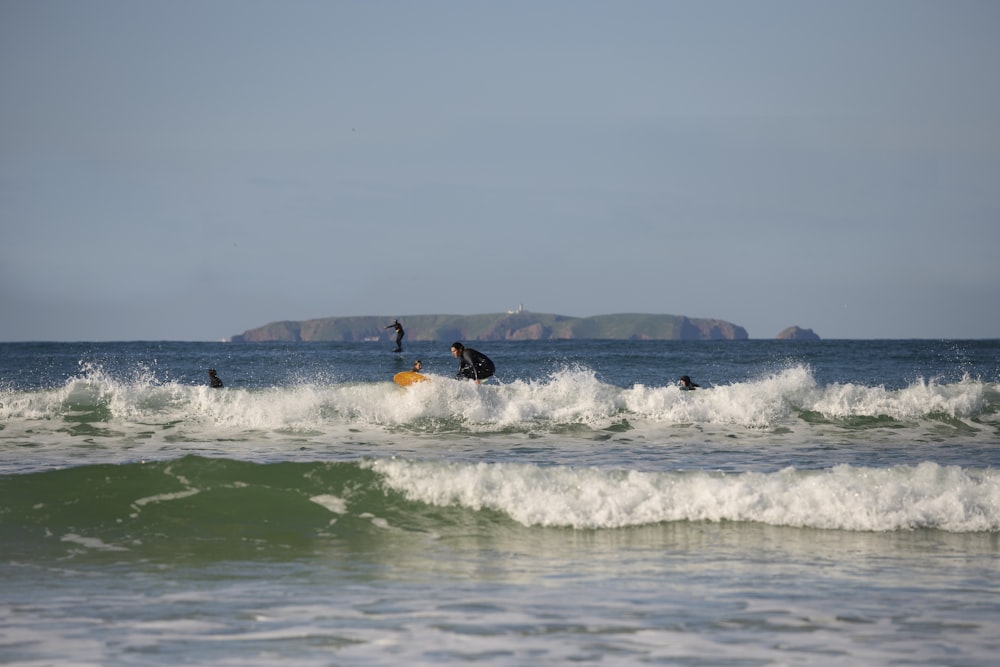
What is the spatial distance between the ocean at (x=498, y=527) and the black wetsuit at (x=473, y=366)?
117cm

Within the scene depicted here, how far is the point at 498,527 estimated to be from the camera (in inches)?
482

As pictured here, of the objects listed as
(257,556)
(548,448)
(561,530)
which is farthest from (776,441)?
(257,556)

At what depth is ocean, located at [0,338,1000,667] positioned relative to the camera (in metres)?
7.38

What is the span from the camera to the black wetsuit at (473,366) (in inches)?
863

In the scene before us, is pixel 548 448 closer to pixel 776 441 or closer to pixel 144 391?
pixel 776 441

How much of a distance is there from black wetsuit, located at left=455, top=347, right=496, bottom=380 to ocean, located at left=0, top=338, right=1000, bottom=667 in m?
1.17

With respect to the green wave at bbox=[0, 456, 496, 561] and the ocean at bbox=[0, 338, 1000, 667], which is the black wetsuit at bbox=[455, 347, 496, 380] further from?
the green wave at bbox=[0, 456, 496, 561]

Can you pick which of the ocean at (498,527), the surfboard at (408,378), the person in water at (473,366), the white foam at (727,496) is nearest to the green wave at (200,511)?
the ocean at (498,527)

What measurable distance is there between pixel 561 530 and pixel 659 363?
41.8m

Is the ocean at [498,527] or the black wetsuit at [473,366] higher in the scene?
the black wetsuit at [473,366]

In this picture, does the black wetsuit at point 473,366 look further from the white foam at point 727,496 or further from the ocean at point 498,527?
the white foam at point 727,496

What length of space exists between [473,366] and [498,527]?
388 inches

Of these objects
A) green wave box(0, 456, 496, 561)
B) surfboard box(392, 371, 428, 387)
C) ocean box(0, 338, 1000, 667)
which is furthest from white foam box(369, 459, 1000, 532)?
surfboard box(392, 371, 428, 387)

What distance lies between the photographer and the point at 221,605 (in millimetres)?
8312
